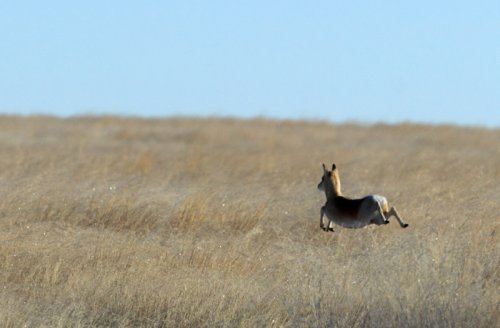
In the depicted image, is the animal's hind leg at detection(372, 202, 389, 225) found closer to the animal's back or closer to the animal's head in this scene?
the animal's back

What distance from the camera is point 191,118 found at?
3259cm

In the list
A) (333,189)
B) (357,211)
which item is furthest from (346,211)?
(333,189)

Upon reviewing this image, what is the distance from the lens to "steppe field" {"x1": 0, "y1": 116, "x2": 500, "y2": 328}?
6629 mm

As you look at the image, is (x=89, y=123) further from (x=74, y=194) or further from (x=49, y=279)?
(x=49, y=279)

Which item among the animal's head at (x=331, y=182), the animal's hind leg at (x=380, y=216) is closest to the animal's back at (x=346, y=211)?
the animal's hind leg at (x=380, y=216)

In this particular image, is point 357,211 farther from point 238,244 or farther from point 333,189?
point 238,244

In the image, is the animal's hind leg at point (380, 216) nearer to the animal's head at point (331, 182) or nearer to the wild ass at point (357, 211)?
the wild ass at point (357, 211)

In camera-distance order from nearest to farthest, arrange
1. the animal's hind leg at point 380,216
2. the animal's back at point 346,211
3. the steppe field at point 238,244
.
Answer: the steppe field at point 238,244 < the animal's hind leg at point 380,216 < the animal's back at point 346,211

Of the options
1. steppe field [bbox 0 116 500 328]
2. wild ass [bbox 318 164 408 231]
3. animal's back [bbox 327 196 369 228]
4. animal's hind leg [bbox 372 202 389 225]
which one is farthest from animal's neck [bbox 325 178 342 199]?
animal's hind leg [bbox 372 202 389 225]

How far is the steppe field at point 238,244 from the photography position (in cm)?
663

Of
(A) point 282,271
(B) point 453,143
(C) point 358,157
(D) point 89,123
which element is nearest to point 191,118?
(D) point 89,123

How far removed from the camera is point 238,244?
9305 mm

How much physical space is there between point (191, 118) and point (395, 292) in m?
26.0

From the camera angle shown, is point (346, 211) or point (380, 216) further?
point (346, 211)
